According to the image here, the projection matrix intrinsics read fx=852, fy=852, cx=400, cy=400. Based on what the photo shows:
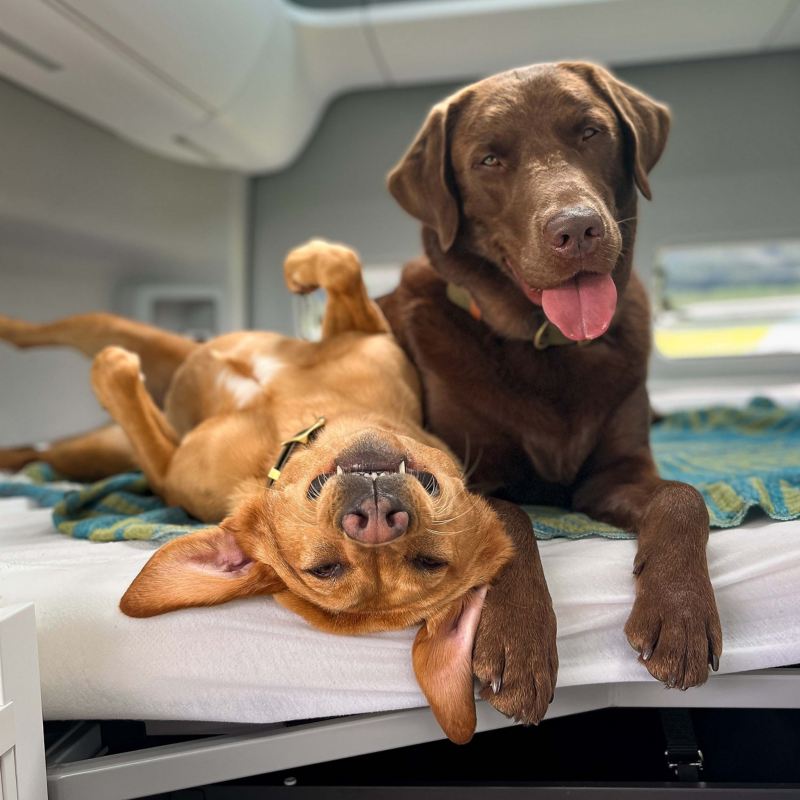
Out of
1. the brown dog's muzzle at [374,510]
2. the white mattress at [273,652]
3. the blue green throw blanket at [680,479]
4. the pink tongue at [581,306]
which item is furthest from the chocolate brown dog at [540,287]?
the brown dog's muzzle at [374,510]

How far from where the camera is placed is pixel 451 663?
4.36 feet

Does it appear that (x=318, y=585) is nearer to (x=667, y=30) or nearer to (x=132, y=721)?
(x=132, y=721)

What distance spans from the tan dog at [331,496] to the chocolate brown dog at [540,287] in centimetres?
19

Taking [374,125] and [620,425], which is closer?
[620,425]

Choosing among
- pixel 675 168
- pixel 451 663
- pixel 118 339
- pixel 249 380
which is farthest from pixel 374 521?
pixel 675 168

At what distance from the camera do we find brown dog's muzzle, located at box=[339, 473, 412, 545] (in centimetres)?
130

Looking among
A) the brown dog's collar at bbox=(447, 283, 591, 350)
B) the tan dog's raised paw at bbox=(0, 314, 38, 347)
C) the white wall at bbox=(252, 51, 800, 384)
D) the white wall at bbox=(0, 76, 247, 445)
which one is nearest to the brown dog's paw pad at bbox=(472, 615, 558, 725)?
the brown dog's collar at bbox=(447, 283, 591, 350)

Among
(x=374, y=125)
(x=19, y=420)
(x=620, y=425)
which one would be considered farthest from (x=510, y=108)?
(x=374, y=125)

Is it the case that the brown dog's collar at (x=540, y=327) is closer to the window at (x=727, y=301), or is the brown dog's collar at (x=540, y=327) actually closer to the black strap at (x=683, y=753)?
the black strap at (x=683, y=753)

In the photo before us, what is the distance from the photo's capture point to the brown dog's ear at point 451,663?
50.6 inches

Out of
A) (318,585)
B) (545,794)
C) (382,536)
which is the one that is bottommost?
(545,794)

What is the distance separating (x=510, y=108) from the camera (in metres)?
1.86

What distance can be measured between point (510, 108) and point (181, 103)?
1915 millimetres

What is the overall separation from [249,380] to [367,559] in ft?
2.95
